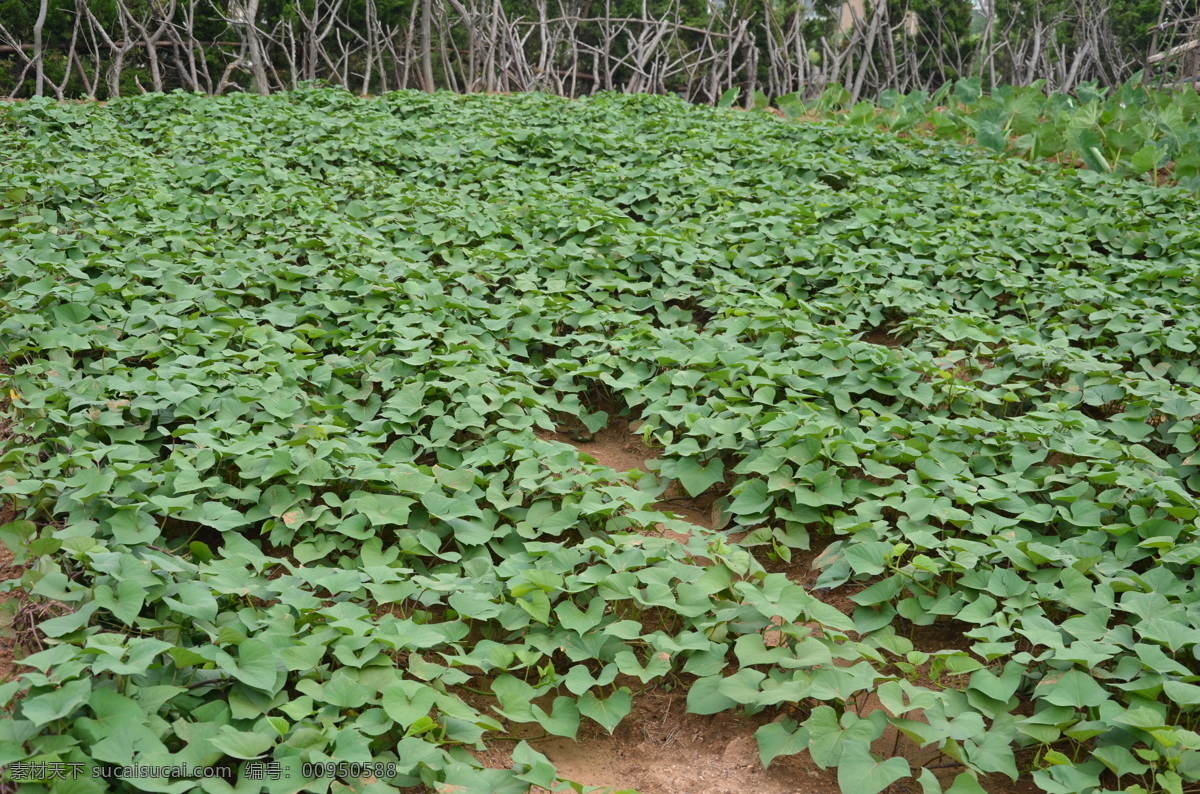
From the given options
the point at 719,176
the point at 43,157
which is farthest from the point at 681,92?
the point at 43,157

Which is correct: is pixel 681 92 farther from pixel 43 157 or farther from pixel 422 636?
pixel 422 636

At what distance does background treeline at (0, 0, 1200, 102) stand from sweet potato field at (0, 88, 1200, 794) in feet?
20.3

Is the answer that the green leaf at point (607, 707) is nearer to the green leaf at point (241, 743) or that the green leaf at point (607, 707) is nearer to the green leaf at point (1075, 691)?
the green leaf at point (241, 743)

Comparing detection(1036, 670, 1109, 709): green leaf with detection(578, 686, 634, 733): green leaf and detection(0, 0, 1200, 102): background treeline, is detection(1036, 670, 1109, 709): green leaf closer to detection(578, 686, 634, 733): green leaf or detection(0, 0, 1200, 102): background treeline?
detection(578, 686, 634, 733): green leaf

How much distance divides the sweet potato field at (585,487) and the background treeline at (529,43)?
6185 millimetres

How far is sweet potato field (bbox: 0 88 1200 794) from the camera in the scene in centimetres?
181

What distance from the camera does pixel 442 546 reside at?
2551mm

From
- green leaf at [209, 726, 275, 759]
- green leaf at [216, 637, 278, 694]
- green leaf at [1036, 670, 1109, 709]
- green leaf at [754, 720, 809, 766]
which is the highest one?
A: green leaf at [216, 637, 278, 694]

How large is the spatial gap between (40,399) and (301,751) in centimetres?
185

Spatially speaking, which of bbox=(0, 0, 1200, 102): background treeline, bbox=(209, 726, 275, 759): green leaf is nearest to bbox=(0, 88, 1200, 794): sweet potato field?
bbox=(209, 726, 275, 759): green leaf

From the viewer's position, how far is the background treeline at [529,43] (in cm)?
1102

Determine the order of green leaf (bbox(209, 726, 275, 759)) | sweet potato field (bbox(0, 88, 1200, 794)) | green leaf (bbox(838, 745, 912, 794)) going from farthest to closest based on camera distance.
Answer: sweet potato field (bbox(0, 88, 1200, 794)), green leaf (bbox(838, 745, 912, 794)), green leaf (bbox(209, 726, 275, 759))

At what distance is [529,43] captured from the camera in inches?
596

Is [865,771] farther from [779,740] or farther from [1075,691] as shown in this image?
[1075,691]
